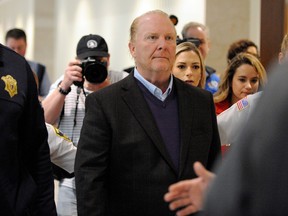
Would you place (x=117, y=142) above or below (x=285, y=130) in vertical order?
below

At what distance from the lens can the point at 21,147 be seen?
1.97 m

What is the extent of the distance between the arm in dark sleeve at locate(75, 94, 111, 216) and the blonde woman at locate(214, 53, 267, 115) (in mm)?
1181

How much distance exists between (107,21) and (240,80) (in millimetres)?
5881

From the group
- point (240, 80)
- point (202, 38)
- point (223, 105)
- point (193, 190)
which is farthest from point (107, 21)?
point (193, 190)

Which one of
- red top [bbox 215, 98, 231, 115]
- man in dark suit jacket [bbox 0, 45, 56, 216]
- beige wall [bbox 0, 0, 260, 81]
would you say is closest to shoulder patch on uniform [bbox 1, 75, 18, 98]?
man in dark suit jacket [bbox 0, 45, 56, 216]

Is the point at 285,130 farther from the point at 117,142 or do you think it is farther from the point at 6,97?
the point at 117,142

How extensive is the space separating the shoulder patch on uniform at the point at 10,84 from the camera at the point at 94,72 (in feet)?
3.67

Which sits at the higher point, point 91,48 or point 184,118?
point 91,48

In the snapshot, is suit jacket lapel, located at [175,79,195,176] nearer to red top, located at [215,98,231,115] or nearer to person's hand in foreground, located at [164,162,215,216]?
red top, located at [215,98,231,115]

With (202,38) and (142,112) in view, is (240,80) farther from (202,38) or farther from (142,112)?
(142,112)

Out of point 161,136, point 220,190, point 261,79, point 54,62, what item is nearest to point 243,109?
point 161,136

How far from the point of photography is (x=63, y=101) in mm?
3008

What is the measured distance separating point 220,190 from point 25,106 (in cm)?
125

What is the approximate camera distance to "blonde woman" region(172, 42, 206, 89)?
3100 millimetres
